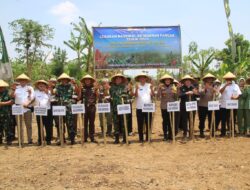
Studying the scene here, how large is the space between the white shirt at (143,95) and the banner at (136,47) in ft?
12.8

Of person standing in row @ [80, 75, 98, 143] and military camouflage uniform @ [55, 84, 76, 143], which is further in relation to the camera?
person standing in row @ [80, 75, 98, 143]

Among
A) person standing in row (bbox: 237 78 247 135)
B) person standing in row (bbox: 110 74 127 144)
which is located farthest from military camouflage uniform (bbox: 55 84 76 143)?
person standing in row (bbox: 237 78 247 135)

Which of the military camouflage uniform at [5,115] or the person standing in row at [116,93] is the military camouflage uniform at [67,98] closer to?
the person standing in row at [116,93]

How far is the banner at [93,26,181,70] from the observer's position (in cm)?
1301

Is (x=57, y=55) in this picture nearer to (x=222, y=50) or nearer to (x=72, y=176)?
(x=222, y=50)

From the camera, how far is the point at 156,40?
13.5m

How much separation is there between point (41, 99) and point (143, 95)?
2.52 metres

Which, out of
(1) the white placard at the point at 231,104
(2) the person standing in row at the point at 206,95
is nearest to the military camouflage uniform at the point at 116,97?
(2) the person standing in row at the point at 206,95

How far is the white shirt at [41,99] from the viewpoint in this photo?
29.9 ft

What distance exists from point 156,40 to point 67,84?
535 centimetres

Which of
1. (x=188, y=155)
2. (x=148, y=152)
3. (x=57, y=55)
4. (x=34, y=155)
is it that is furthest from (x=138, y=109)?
(x=57, y=55)

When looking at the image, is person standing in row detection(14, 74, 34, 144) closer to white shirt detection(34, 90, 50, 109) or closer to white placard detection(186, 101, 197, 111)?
white shirt detection(34, 90, 50, 109)

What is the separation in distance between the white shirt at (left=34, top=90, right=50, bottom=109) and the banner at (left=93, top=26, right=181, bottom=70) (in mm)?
3900

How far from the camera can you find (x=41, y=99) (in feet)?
30.0
